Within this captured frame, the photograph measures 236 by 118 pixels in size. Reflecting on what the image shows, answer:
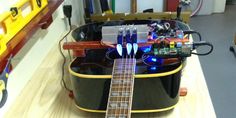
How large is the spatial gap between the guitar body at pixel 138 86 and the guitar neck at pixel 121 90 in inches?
0.5

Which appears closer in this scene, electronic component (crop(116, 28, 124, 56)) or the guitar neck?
the guitar neck

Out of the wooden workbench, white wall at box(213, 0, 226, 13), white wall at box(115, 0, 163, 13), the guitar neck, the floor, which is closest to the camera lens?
the guitar neck

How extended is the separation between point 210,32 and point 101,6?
1.09 meters

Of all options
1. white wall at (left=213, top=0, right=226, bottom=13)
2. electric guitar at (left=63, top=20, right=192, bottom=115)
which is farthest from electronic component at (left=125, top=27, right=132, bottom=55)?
white wall at (left=213, top=0, right=226, bottom=13)

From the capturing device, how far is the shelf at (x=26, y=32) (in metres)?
0.66

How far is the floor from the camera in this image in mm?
1686

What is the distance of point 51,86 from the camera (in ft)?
2.86

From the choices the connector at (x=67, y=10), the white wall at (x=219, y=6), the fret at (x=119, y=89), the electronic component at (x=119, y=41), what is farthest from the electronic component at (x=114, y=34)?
the white wall at (x=219, y=6)

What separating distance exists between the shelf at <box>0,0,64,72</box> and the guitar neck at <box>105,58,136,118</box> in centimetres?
26

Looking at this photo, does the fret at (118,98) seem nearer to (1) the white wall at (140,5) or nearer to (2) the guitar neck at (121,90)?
(2) the guitar neck at (121,90)

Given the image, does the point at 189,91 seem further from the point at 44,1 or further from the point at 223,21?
the point at 223,21

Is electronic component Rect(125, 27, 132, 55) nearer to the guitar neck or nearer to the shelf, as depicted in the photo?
the guitar neck

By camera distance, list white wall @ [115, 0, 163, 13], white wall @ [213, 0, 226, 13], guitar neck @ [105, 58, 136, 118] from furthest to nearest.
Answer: white wall @ [213, 0, 226, 13] → white wall @ [115, 0, 163, 13] → guitar neck @ [105, 58, 136, 118]

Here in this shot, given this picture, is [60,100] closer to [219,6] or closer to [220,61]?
[220,61]
